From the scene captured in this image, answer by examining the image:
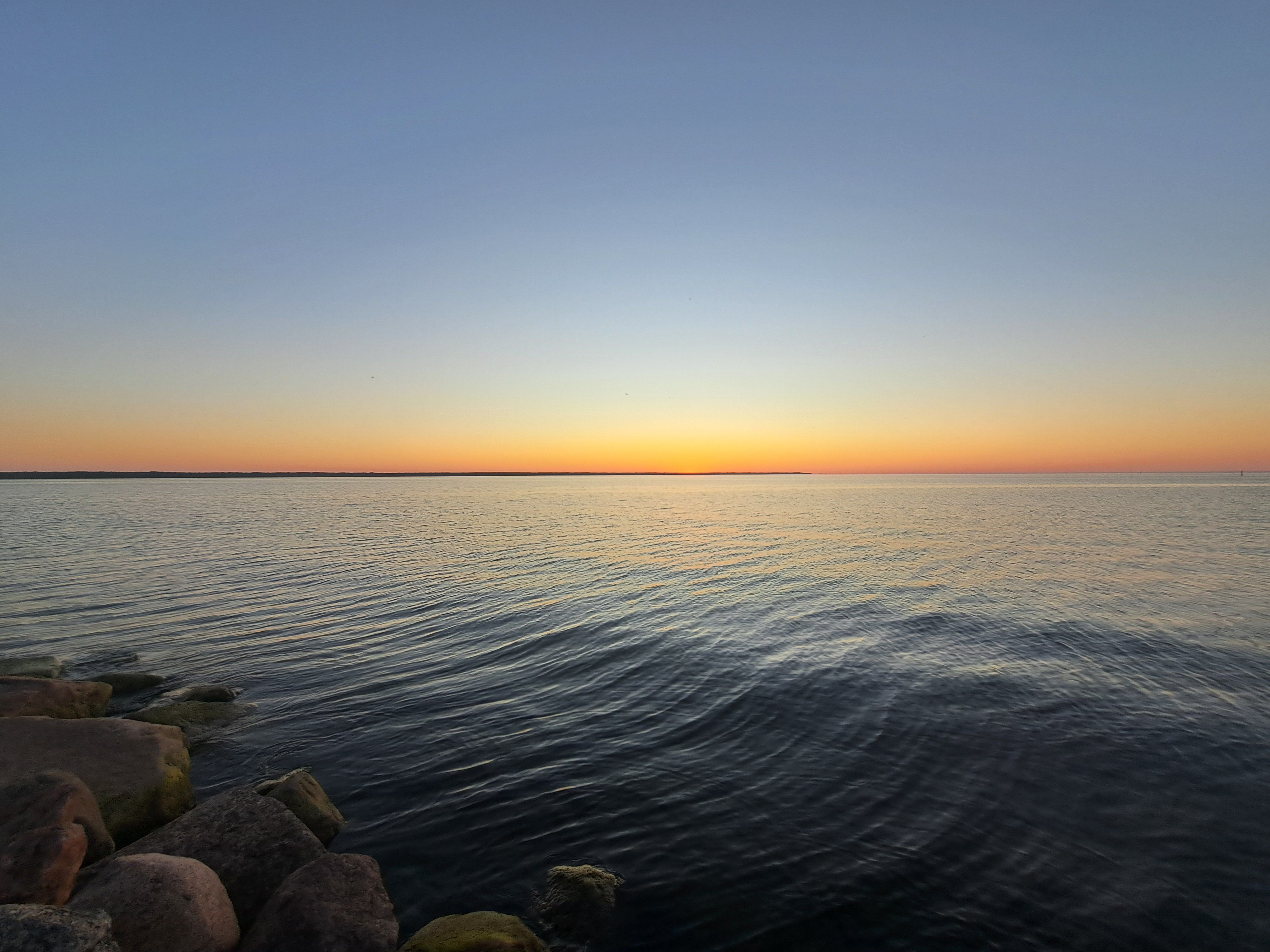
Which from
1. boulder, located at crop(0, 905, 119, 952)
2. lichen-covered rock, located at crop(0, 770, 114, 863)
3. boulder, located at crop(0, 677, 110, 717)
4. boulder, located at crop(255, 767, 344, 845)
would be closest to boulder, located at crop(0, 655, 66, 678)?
boulder, located at crop(0, 677, 110, 717)

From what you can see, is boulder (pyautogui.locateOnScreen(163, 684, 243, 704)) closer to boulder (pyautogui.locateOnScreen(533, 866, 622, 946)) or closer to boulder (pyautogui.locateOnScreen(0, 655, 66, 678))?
boulder (pyautogui.locateOnScreen(0, 655, 66, 678))

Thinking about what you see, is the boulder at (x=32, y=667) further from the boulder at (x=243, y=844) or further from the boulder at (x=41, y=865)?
the boulder at (x=41, y=865)

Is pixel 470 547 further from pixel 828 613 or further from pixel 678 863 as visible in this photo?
pixel 678 863

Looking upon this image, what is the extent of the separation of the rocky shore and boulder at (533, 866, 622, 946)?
0.02 m

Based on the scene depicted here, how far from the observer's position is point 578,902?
798cm

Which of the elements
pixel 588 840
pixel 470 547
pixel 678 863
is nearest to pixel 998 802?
pixel 678 863

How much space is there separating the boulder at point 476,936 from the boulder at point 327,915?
0.43m

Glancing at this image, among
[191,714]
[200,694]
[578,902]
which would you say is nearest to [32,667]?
[200,694]

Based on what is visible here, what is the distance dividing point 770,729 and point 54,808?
1203cm

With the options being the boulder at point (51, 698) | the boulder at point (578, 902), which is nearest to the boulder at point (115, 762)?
the boulder at point (51, 698)

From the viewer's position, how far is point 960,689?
16.1 metres

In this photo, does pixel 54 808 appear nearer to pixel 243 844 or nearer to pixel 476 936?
pixel 243 844

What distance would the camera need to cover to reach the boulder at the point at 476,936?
247 inches

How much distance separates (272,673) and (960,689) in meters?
19.2
